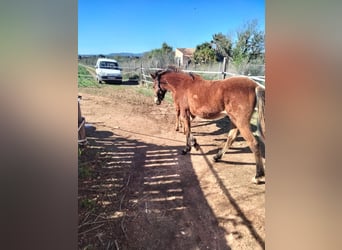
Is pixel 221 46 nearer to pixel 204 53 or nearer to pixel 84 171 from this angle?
pixel 204 53

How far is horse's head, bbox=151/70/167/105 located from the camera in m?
1.25

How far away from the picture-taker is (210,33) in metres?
1.09

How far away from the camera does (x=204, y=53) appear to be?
44.9 inches

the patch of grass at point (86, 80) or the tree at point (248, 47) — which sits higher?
the tree at point (248, 47)

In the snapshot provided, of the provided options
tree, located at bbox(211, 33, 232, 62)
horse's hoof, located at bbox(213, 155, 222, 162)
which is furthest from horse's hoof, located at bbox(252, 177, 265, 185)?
tree, located at bbox(211, 33, 232, 62)

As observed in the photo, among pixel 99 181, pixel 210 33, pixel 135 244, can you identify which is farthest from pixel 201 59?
pixel 135 244

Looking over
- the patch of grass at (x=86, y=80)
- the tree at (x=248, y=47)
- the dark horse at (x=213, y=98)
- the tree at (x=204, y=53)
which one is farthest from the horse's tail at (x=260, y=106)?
the patch of grass at (x=86, y=80)

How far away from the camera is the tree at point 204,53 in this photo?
1.12m

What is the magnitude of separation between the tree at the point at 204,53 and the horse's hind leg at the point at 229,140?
0.97ft

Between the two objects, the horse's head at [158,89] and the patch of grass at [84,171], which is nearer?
the patch of grass at [84,171]

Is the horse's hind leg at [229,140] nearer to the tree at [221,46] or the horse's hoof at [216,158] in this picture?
the horse's hoof at [216,158]

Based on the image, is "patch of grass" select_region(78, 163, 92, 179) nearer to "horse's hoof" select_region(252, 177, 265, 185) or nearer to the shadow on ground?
the shadow on ground

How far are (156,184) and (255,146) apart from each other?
1.36ft
